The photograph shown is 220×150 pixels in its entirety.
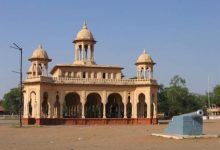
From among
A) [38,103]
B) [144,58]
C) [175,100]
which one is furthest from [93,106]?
[175,100]

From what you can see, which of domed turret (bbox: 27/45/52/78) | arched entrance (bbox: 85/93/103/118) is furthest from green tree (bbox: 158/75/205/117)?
domed turret (bbox: 27/45/52/78)

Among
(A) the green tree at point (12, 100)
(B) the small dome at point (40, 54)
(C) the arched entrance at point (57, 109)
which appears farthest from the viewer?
(A) the green tree at point (12, 100)

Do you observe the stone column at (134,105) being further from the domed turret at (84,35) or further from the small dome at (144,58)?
the domed turret at (84,35)

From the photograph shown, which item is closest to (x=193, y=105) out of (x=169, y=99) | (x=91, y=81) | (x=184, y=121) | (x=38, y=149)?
(x=169, y=99)

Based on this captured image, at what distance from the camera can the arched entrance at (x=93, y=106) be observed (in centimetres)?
6050

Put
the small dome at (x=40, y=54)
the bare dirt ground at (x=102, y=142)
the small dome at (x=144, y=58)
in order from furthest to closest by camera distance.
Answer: the small dome at (x=144, y=58) → the small dome at (x=40, y=54) → the bare dirt ground at (x=102, y=142)

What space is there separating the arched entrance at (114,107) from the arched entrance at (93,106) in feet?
5.65

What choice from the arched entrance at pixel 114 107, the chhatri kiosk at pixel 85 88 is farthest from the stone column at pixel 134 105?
the arched entrance at pixel 114 107

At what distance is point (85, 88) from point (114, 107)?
9386 millimetres

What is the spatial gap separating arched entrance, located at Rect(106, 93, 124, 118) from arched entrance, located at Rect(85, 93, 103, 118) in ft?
5.65

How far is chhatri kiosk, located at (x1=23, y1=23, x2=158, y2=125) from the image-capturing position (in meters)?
54.3

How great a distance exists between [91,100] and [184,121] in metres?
39.6

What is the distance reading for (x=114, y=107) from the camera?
64.2m

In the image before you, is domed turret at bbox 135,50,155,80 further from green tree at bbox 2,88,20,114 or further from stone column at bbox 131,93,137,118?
green tree at bbox 2,88,20,114
